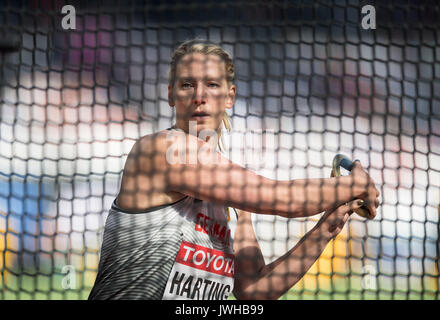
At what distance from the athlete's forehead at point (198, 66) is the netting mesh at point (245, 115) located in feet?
4.86

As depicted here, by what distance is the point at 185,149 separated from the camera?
31.9 inches

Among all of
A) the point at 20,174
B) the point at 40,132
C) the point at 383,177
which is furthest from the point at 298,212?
the point at 40,132

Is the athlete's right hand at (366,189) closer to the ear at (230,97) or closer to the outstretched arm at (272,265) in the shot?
the outstretched arm at (272,265)

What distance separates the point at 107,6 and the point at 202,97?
225 centimetres

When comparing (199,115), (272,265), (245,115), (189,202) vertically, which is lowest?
(272,265)

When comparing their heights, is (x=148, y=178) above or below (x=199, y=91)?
below

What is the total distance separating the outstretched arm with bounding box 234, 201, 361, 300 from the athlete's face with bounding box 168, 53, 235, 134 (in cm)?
22

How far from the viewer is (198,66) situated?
888mm

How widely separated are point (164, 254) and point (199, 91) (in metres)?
0.26

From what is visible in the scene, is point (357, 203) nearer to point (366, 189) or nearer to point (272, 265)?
point (366, 189)

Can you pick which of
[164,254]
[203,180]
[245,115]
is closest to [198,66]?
[203,180]

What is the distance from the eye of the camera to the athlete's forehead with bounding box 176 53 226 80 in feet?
2.91

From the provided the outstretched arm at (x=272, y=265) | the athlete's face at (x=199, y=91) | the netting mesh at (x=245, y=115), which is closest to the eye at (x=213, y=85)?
the athlete's face at (x=199, y=91)

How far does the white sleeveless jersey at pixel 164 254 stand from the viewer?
802 millimetres
